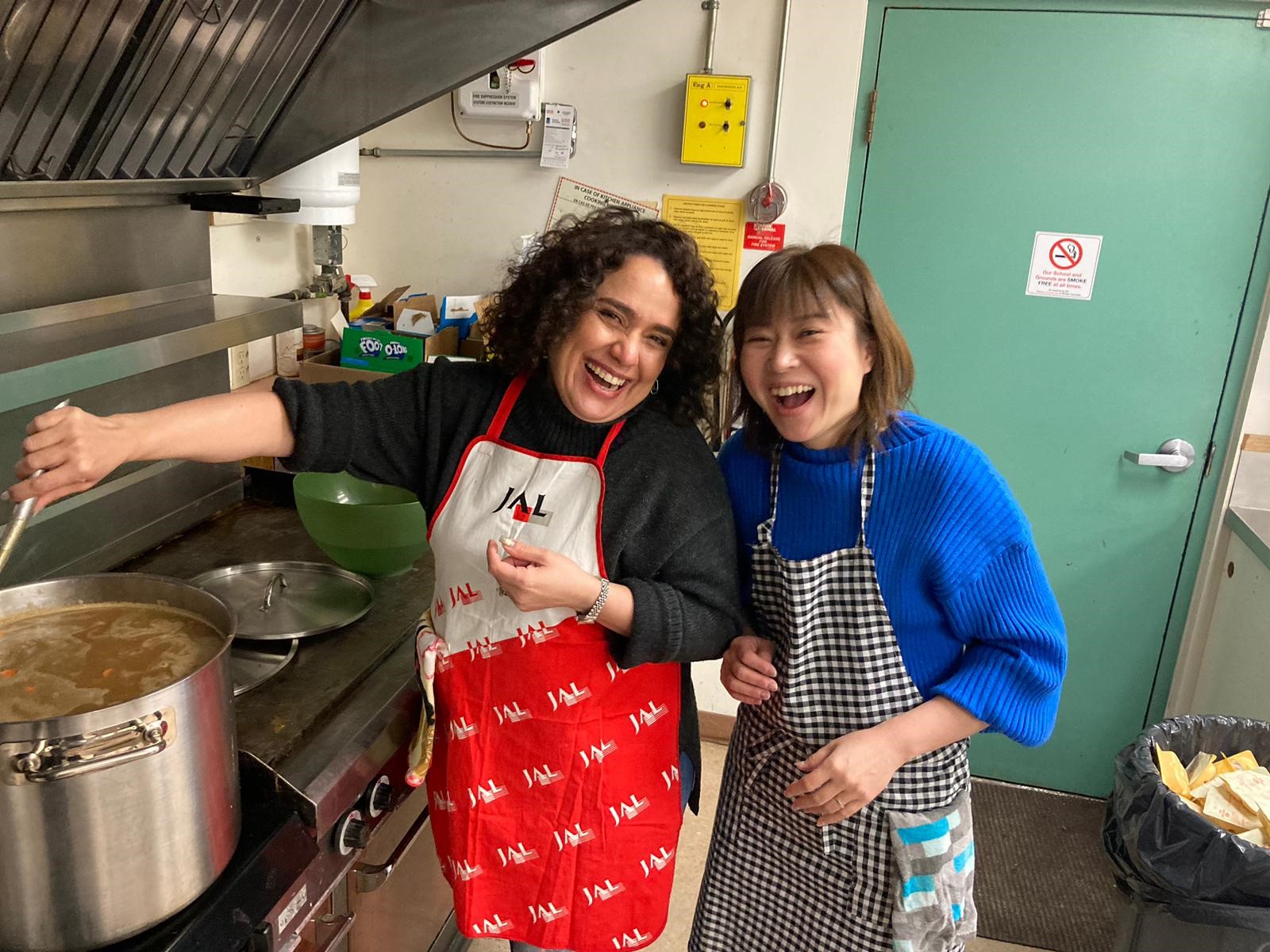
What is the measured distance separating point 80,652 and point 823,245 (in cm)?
94

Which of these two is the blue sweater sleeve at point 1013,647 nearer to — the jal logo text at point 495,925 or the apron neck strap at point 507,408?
the apron neck strap at point 507,408

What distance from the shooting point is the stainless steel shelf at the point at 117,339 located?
98 centimetres

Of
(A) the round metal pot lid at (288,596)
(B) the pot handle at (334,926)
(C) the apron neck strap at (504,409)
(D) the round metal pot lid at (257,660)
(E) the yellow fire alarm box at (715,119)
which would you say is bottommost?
(B) the pot handle at (334,926)

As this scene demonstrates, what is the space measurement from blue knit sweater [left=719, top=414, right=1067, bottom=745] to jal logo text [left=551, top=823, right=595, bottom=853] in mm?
469

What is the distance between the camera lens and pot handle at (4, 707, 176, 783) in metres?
0.70

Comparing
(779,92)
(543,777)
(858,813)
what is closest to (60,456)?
(543,777)

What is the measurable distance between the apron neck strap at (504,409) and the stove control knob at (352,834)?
0.50 meters

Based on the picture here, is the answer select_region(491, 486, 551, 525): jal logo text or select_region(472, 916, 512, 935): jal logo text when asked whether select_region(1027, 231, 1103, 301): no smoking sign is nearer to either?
select_region(491, 486, 551, 525): jal logo text

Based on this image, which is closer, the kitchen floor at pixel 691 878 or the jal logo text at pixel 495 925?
the jal logo text at pixel 495 925

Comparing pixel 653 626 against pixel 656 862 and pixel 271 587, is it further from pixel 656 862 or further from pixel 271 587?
pixel 271 587

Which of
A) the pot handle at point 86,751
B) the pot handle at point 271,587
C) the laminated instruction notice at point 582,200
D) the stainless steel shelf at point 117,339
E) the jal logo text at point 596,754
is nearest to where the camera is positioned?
the pot handle at point 86,751

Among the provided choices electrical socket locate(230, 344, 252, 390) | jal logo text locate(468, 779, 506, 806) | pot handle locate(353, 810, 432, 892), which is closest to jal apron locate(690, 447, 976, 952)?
jal logo text locate(468, 779, 506, 806)

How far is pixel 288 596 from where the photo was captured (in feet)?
4.54

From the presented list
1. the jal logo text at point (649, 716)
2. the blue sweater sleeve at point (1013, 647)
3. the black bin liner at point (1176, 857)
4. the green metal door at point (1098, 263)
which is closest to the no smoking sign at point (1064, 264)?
the green metal door at point (1098, 263)
